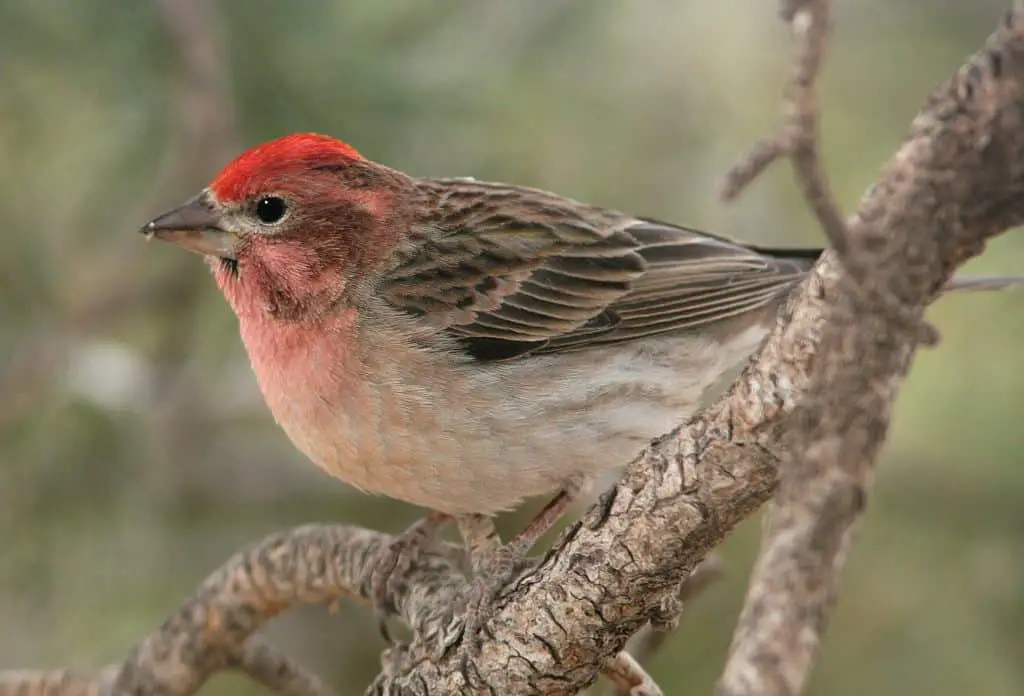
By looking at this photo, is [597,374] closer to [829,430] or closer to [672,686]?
[672,686]

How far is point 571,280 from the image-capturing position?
436 cm

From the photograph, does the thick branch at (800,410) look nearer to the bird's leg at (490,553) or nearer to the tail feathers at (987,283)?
the bird's leg at (490,553)

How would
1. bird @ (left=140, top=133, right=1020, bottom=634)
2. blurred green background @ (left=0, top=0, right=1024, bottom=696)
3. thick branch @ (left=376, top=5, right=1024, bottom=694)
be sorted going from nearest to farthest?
thick branch @ (left=376, top=5, right=1024, bottom=694) → bird @ (left=140, top=133, right=1020, bottom=634) → blurred green background @ (left=0, top=0, right=1024, bottom=696)

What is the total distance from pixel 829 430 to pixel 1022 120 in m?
0.46

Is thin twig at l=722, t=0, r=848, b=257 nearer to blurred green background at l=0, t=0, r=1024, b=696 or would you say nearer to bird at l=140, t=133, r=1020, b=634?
bird at l=140, t=133, r=1020, b=634

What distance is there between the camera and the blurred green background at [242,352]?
4637mm

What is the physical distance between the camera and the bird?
149 inches

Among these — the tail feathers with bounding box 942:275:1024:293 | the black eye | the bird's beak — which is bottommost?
the tail feathers with bounding box 942:275:1024:293

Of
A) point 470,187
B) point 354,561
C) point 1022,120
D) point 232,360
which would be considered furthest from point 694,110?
point 1022,120

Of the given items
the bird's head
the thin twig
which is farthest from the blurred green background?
the thin twig

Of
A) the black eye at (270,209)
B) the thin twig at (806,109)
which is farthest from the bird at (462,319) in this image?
the thin twig at (806,109)

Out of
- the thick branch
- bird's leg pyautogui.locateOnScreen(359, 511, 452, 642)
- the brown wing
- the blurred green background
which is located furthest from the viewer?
the blurred green background

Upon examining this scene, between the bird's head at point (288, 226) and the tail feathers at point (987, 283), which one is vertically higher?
the bird's head at point (288, 226)

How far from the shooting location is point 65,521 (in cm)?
488
